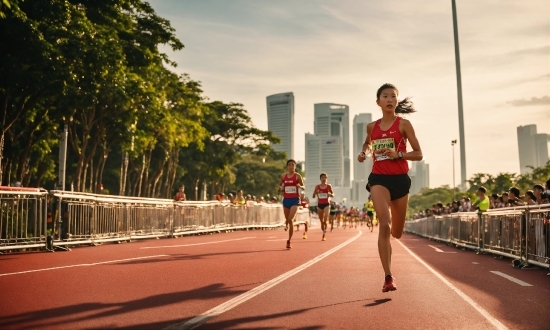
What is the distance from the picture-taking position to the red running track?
5.76 meters

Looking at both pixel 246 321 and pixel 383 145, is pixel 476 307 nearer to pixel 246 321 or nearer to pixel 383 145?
pixel 383 145

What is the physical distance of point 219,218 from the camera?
32.2 meters

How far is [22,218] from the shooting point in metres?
14.9

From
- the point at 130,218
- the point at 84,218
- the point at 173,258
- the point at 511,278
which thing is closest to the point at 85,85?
the point at 130,218

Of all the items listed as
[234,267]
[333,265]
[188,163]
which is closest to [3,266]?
[234,267]

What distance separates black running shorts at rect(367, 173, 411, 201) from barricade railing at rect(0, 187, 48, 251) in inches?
366

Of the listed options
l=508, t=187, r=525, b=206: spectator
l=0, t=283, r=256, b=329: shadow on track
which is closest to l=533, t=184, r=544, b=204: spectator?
l=508, t=187, r=525, b=206: spectator

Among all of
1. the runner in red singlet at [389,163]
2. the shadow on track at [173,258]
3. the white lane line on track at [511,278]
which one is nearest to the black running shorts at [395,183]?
the runner in red singlet at [389,163]

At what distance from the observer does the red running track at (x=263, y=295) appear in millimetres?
5758

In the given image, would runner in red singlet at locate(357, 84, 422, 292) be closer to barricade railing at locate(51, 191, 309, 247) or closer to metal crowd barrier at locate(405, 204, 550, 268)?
metal crowd barrier at locate(405, 204, 550, 268)

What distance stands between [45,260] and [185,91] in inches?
1337

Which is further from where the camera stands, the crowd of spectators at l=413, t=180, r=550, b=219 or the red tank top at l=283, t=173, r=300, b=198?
the red tank top at l=283, t=173, r=300, b=198

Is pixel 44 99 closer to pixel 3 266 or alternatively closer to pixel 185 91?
pixel 3 266

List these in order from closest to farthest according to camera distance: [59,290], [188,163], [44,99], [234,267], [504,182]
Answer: [59,290]
[234,267]
[44,99]
[188,163]
[504,182]
